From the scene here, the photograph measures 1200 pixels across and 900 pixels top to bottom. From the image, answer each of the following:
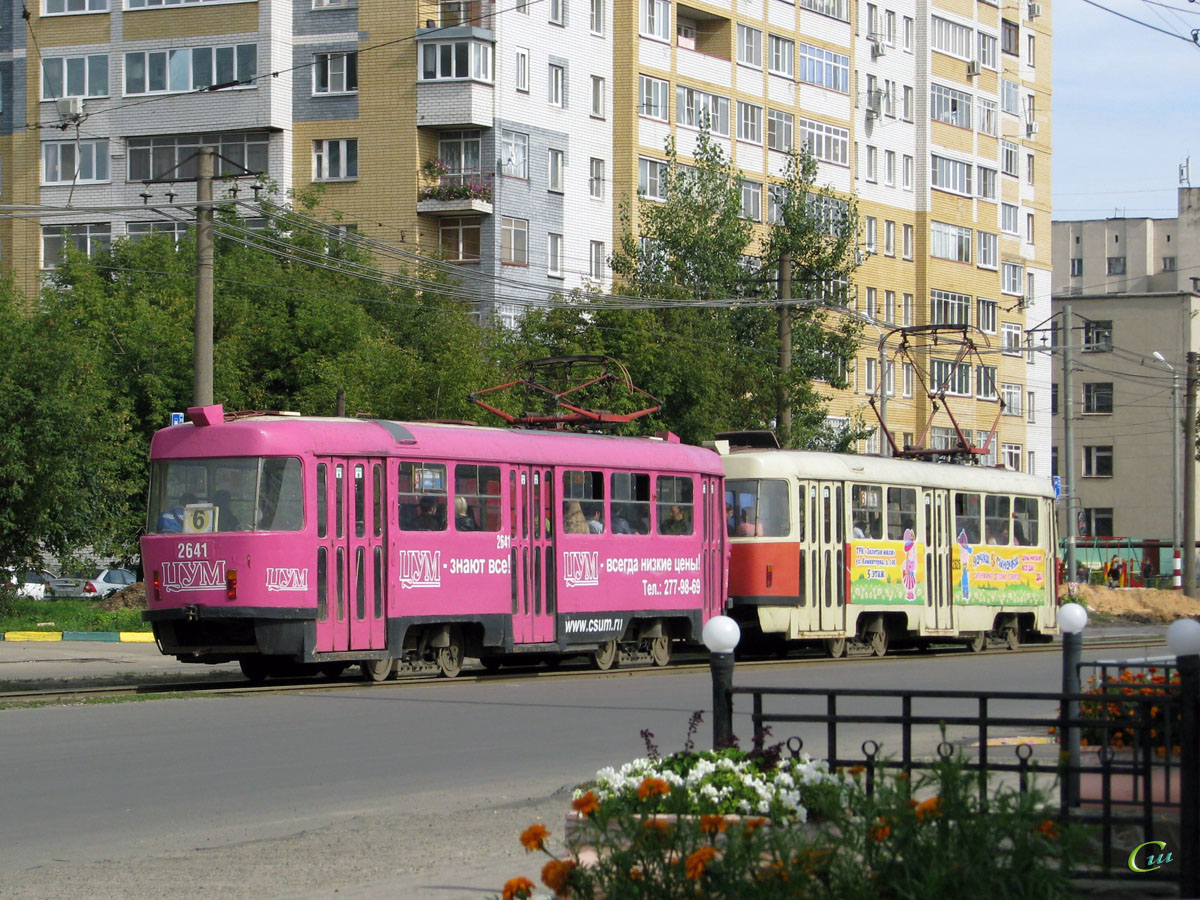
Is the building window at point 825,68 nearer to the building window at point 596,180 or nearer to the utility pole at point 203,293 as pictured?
the building window at point 596,180

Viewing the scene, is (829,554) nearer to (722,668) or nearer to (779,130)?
(722,668)

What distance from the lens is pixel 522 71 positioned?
2094 inches

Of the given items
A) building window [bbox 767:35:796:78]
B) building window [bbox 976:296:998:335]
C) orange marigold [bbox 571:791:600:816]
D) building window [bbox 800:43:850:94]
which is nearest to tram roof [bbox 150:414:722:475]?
orange marigold [bbox 571:791:600:816]

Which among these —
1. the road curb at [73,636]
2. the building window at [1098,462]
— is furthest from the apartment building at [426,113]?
the building window at [1098,462]

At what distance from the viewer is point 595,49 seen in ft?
184

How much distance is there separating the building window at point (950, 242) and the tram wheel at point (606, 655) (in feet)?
160

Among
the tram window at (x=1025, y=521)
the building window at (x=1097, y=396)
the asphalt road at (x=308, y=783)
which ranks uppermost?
the building window at (x=1097, y=396)

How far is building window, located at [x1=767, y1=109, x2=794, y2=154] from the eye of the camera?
2475 inches

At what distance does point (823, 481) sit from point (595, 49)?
31984 millimetres

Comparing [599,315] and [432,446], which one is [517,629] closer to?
[432,446]

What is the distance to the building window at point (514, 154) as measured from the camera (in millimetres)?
52094

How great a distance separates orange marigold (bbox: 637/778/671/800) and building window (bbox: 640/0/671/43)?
173ft

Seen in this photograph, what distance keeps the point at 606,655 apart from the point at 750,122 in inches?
1608

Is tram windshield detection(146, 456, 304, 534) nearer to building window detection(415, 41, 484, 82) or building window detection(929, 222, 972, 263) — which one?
building window detection(415, 41, 484, 82)
